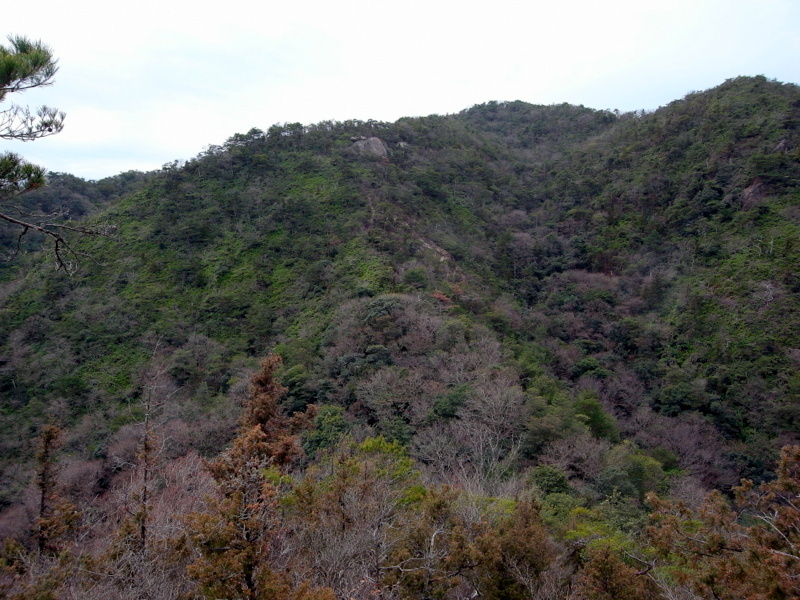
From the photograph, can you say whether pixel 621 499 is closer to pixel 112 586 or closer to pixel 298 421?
pixel 298 421

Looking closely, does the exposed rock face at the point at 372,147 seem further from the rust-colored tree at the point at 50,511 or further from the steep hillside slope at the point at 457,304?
the rust-colored tree at the point at 50,511

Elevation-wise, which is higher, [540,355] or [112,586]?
[112,586]

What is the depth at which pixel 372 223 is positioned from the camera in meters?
31.3

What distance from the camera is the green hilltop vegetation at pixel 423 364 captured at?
252 inches

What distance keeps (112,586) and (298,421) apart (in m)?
5.89

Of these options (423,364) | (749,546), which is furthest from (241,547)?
(423,364)

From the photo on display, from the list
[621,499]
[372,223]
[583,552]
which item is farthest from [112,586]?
[372,223]

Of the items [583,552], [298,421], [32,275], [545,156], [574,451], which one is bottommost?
[574,451]

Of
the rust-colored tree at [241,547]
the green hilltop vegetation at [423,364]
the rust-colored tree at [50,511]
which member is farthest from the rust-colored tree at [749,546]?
the rust-colored tree at [50,511]

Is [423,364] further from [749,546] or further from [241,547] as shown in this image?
[241,547]

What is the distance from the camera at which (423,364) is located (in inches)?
743

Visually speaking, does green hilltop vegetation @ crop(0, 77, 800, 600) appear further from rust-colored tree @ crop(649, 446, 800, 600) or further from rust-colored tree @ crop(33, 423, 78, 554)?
rust-colored tree @ crop(33, 423, 78, 554)

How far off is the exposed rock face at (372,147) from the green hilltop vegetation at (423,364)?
280 millimetres

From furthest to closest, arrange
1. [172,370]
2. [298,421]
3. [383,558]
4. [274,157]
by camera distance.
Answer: [274,157]
[172,370]
[298,421]
[383,558]
